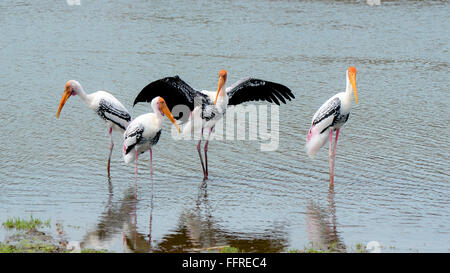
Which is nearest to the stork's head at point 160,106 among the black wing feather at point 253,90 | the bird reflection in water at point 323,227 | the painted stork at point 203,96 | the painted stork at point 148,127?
the painted stork at point 148,127

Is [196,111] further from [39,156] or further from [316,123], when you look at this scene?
[39,156]

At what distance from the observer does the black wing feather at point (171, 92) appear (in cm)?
949

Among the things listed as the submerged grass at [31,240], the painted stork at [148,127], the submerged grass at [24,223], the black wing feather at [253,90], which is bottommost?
the submerged grass at [31,240]

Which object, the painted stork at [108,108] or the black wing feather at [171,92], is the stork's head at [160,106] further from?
the painted stork at [108,108]

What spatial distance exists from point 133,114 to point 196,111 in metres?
2.57

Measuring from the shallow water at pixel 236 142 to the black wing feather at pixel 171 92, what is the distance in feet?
2.82

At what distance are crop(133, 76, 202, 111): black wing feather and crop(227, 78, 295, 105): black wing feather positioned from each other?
642mm

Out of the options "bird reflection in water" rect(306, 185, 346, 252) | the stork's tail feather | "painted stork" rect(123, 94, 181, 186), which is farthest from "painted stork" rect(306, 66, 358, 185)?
"painted stork" rect(123, 94, 181, 186)

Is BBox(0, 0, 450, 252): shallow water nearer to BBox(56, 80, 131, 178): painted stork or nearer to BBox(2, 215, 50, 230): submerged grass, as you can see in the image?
BBox(2, 215, 50, 230): submerged grass

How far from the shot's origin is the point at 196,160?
1027 centimetres

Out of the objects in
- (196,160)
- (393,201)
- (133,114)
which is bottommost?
(393,201)

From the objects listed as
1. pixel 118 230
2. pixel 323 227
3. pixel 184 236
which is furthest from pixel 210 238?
pixel 323 227

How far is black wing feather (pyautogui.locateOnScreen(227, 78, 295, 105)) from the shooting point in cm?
1020
